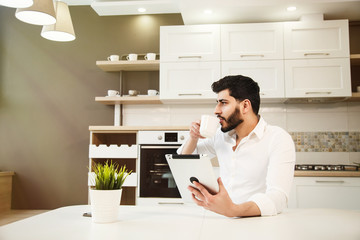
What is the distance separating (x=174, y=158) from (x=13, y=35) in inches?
145

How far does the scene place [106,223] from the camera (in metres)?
1.04

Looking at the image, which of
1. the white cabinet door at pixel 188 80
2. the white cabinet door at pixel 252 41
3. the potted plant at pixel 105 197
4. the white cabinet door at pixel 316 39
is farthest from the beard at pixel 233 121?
the white cabinet door at pixel 316 39

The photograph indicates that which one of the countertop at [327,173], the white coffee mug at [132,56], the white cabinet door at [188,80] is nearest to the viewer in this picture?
the countertop at [327,173]

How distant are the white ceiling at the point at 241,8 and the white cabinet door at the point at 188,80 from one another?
510 millimetres

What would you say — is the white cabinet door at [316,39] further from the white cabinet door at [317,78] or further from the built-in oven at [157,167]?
the built-in oven at [157,167]

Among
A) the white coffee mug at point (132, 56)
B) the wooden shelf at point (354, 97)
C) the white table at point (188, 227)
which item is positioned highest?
the white coffee mug at point (132, 56)

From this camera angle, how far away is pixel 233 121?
1741 mm

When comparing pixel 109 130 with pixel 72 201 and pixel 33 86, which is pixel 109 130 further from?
pixel 33 86

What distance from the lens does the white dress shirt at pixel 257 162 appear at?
54.7 inches

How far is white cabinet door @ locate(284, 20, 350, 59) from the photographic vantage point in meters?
3.08

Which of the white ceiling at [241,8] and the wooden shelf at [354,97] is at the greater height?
the white ceiling at [241,8]

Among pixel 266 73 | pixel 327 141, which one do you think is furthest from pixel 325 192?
pixel 266 73

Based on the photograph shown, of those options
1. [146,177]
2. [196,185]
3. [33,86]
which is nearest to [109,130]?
[146,177]

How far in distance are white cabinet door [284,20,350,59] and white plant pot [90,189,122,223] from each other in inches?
102
